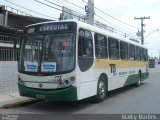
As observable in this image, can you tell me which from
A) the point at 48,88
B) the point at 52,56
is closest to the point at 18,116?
the point at 48,88

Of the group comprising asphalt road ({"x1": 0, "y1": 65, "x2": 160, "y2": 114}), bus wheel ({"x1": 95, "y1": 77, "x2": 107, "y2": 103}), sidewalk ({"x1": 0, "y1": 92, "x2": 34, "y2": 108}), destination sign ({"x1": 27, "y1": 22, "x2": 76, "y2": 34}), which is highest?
destination sign ({"x1": 27, "y1": 22, "x2": 76, "y2": 34})

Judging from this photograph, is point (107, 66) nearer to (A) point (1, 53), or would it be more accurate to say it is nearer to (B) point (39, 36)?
(B) point (39, 36)

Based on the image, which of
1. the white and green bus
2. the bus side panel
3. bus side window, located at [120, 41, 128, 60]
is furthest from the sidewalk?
bus side window, located at [120, 41, 128, 60]

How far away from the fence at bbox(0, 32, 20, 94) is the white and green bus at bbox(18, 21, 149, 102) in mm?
3129

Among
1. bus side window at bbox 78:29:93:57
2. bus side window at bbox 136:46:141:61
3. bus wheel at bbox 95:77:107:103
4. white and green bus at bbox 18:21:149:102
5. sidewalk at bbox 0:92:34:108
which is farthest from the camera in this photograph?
bus side window at bbox 136:46:141:61

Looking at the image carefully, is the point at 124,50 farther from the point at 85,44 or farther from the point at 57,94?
the point at 57,94

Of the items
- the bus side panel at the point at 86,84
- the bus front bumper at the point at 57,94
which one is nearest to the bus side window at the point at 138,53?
the bus side panel at the point at 86,84

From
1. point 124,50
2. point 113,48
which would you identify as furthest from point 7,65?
point 124,50

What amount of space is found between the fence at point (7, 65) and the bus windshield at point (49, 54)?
2998mm

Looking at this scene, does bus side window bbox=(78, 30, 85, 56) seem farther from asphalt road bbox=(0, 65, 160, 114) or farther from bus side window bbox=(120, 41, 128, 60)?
bus side window bbox=(120, 41, 128, 60)

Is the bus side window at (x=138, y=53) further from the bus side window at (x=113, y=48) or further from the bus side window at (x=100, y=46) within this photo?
the bus side window at (x=100, y=46)

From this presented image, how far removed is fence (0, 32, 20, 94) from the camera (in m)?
14.5

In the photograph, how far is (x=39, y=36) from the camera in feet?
37.5

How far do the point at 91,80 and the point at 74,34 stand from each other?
6.46ft
